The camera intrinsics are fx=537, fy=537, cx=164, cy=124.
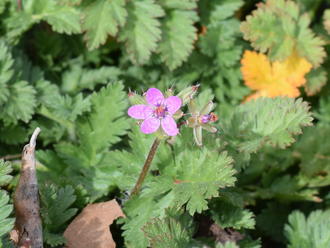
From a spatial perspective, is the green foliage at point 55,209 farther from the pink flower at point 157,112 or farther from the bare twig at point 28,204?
the pink flower at point 157,112

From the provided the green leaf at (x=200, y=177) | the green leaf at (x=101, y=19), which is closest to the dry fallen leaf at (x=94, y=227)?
the green leaf at (x=200, y=177)

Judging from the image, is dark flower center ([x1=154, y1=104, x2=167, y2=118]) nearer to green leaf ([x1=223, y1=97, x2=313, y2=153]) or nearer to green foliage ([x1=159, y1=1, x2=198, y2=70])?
green leaf ([x1=223, y1=97, x2=313, y2=153])

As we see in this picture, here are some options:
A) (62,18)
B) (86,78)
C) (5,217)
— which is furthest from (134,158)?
(62,18)

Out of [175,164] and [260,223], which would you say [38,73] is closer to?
[175,164]

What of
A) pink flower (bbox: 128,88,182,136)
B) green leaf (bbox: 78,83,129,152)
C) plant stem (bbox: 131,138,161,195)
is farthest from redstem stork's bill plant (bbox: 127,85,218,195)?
green leaf (bbox: 78,83,129,152)

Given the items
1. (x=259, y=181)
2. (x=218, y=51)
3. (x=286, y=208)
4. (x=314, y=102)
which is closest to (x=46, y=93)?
(x=218, y=51)

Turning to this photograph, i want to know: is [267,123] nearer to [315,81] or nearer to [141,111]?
[141,111]
